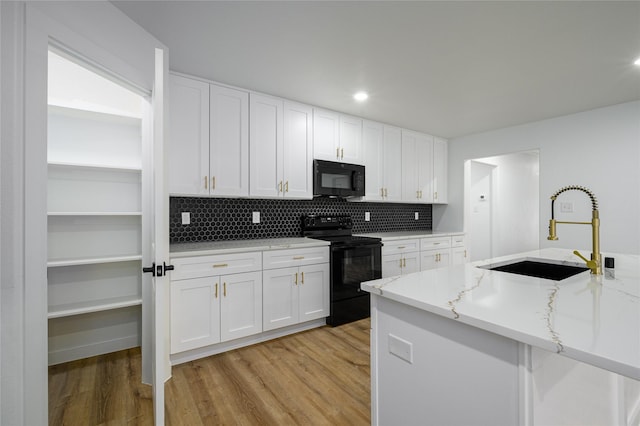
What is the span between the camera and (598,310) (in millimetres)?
981

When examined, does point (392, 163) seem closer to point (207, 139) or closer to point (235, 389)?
point (207, 139)

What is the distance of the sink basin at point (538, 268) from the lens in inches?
70.7

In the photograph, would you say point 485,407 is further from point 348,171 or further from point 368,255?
point 348,171

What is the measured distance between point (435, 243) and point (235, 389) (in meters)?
3.13

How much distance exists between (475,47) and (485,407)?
2229 mm

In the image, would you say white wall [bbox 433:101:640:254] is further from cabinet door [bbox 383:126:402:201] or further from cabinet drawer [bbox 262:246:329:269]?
cabinet drawer [bbox 262:246:329:269]

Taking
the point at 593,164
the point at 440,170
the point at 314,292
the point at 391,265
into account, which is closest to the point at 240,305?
the point at 314,292

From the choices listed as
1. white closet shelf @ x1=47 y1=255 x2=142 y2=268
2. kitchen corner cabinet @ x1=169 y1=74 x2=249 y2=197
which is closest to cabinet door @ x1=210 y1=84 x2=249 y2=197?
kitchen corner cabinet @ x1=169 y1=74 x2=249 y2=197

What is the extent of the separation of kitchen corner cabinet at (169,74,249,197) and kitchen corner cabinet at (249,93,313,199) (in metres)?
0.09

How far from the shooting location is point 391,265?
3.54 meters

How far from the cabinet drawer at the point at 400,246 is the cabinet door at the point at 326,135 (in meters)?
1.19

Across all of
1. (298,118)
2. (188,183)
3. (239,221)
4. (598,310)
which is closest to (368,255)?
(239,221)

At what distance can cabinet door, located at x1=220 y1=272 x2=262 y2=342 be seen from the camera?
2.44 meters

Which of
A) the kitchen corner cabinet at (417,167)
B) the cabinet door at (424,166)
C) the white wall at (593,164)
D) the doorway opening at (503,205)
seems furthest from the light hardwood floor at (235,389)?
the doorway opening at (503,205)
